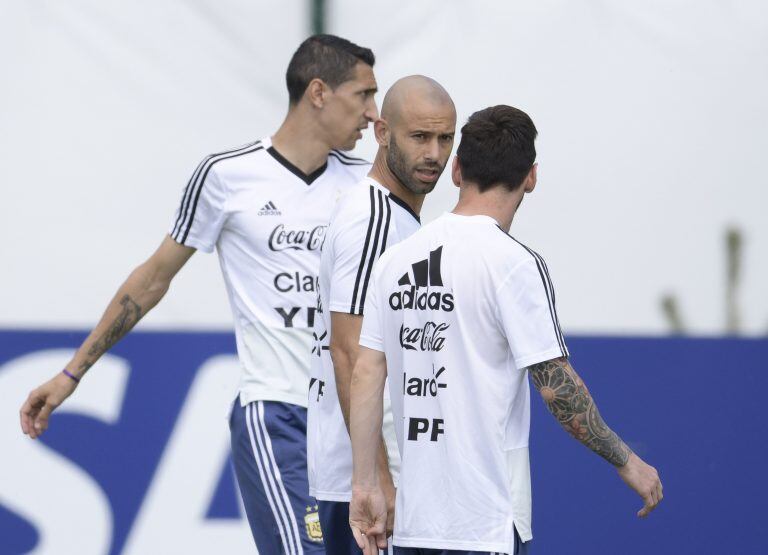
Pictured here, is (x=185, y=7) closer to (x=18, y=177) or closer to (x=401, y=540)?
(x=18, y=177)

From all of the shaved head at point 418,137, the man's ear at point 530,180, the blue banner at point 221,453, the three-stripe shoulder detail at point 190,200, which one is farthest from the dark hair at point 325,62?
the man's ear at point 530,180

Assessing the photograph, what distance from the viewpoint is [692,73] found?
17.6 ft

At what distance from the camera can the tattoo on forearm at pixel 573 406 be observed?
9.70 feet

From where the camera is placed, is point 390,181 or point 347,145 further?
point 347,145

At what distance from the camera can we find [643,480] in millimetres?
2992

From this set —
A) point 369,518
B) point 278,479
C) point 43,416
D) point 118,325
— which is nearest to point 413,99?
point 369,518

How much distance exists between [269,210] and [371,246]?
983 mm

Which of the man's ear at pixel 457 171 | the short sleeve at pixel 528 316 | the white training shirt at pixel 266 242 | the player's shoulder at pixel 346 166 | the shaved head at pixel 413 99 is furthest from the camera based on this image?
the player's shoulder at pixel 346 166

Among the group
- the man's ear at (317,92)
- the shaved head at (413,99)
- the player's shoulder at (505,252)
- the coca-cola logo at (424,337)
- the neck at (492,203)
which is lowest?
the coca-cola logo at (424,337)

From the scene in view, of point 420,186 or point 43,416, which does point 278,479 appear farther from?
A: point 420,186

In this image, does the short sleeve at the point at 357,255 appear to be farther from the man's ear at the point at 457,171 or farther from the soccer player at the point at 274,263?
the soccer player at the point at 274,263

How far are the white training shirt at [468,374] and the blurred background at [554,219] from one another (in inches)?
90.1

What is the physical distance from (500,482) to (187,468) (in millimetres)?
2604

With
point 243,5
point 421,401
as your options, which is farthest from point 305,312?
point 243,5
